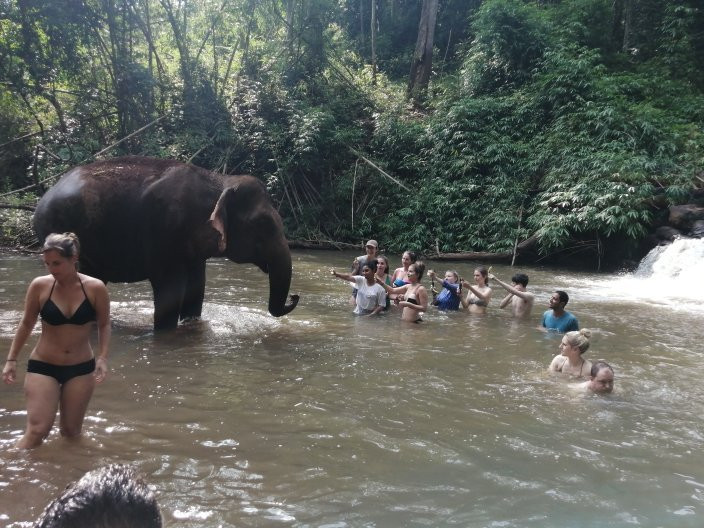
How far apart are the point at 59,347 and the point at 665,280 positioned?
1342 cm

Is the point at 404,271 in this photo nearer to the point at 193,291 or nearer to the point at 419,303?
the point at 419,303

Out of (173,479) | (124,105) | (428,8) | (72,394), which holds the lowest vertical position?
(173,479)

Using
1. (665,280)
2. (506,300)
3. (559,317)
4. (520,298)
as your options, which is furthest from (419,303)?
(665,280)

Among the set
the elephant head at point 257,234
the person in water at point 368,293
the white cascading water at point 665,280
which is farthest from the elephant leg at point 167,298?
the white cascading water at point 665,280

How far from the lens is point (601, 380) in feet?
18.0

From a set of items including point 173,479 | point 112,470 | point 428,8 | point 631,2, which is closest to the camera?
point 112,470

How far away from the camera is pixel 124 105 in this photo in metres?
20.1

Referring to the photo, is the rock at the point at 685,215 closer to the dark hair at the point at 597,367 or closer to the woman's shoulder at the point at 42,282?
the dark hair at the point at 597,367

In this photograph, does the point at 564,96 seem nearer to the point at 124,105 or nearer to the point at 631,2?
the point at 631,2

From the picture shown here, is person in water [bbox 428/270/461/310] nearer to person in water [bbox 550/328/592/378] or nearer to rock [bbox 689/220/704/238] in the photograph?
person in water [bbox 550/328/592/378]

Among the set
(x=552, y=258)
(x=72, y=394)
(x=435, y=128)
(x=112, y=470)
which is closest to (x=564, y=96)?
(x=435, y=128)

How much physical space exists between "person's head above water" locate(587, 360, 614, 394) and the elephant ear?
393 centimetres

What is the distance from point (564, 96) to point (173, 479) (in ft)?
60.5

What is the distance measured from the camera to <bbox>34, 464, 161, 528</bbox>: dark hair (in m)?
1.25
